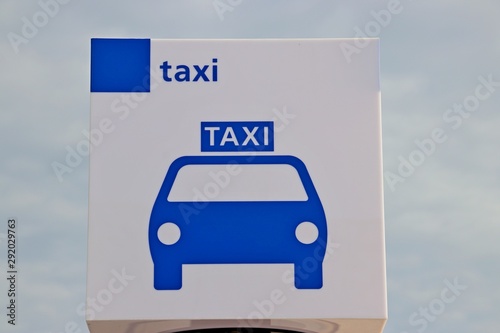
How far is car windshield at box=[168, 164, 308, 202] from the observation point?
224 inches

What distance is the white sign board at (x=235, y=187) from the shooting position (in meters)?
5.56

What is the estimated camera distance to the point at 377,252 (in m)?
5.64

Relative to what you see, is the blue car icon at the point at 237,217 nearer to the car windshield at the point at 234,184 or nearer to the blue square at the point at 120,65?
the car windshield at the point at 234,184

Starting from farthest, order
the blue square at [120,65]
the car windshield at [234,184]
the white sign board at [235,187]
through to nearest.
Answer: the blue square at [120,65] < the car windshield at [234,184] < the white sign board at [235,187]

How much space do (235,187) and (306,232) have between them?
433 millimetres

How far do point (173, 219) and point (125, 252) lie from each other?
296 millimetres

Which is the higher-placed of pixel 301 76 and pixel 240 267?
pixel 301 76

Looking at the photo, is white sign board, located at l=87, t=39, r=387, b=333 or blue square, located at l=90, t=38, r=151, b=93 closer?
white sign board, located at l=87, t=39, r=387, b=333

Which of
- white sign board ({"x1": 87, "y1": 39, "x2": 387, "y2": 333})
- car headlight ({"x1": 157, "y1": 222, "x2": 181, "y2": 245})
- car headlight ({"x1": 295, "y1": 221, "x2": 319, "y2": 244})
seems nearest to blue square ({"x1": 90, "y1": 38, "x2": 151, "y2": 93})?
white sign board ({"x1": 87, "y1": 39, "x2": 387, "y2": 333})

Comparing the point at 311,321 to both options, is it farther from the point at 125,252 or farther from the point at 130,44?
the point at 130,44

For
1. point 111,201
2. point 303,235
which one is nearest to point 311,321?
point 303,235

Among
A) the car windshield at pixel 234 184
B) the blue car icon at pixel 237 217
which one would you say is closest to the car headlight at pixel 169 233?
the blue car icon at pixel 237 217

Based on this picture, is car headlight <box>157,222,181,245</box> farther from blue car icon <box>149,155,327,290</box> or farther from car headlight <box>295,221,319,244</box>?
car headlight <box>295,221,319,244</box>

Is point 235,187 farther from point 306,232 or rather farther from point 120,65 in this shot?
point 120,65
